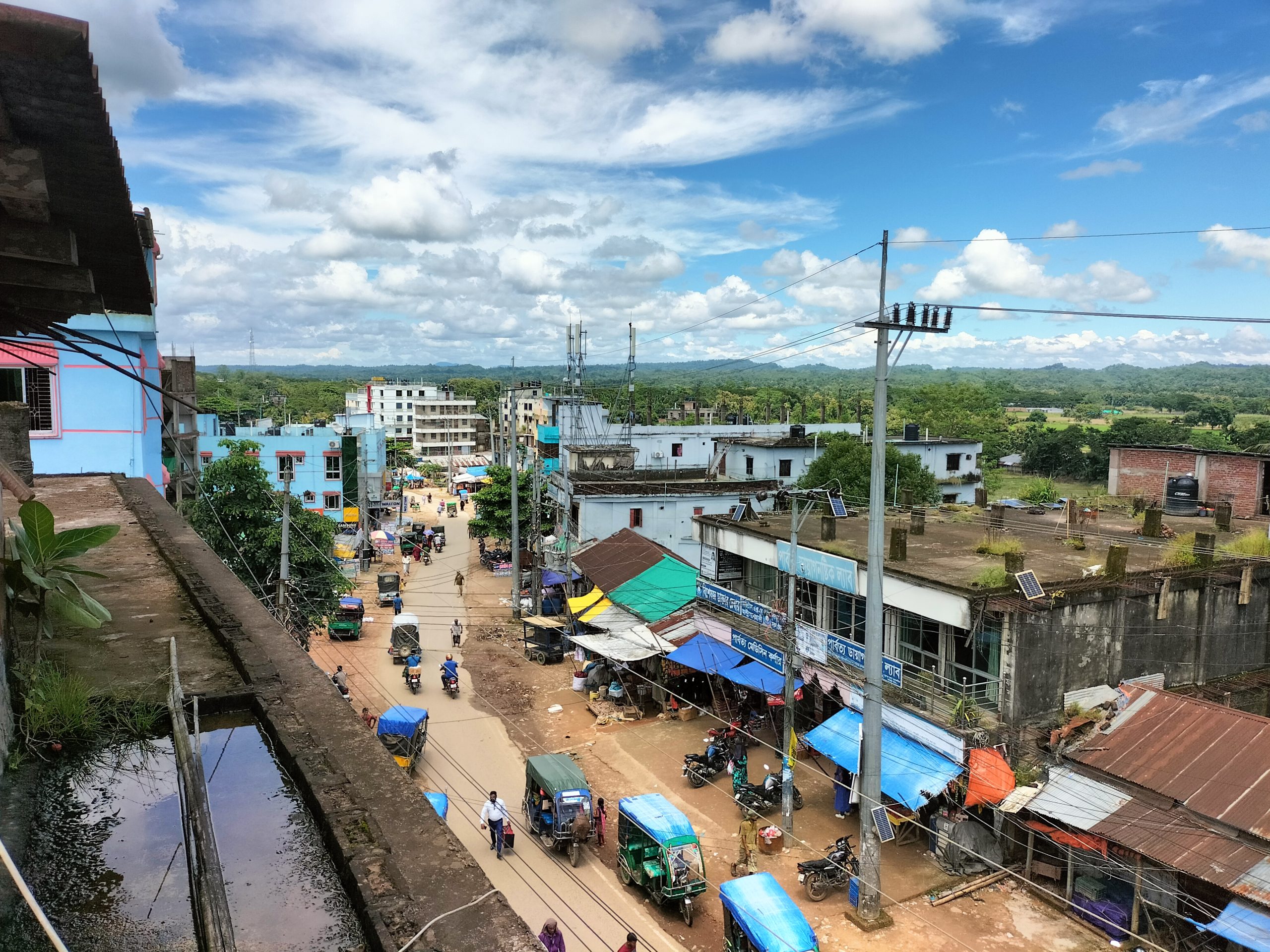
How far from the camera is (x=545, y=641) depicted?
29641 millimetres

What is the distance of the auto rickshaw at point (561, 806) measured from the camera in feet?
50.9

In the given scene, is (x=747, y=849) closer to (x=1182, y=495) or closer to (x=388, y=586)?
(x=1182, y=495)

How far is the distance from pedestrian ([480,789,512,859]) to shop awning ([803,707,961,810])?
638 cm

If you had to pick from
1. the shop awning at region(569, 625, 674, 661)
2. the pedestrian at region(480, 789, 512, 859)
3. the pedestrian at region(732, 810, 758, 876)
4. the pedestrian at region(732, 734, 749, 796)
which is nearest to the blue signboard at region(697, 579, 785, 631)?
the shop awning at region(569, 625, 674, 661)

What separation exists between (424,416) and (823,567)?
3700 inches

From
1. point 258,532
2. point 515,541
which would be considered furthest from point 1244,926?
point 515,541

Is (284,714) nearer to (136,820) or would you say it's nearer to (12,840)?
(136,820)

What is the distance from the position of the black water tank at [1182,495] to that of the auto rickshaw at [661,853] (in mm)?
21367

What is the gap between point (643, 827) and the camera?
14.1 m

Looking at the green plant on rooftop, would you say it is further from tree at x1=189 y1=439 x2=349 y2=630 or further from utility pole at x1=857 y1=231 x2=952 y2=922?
tree at x1=189 y1=439 x2=349 y2=630

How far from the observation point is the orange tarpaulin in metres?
14.0

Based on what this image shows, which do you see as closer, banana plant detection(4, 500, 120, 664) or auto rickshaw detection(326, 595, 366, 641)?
banana plant detection(4, 500, 120, 664)

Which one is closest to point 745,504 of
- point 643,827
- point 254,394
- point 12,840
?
point 643,827

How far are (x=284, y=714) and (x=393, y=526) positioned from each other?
54449mm
